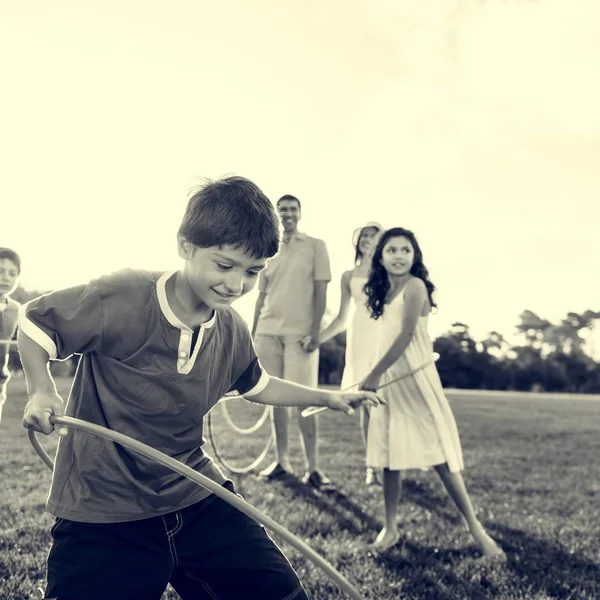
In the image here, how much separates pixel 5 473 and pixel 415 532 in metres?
3.69

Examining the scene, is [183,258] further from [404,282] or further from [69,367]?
[69,367]

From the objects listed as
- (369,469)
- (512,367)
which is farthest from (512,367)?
(369,469)

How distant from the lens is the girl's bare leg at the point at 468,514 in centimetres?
462

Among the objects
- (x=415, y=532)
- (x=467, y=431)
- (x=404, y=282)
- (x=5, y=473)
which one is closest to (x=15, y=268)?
(x=5, y=473)

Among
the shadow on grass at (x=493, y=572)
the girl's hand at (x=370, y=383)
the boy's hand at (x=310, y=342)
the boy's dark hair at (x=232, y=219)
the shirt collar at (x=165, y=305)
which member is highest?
the boy's dark hair at (x=232, y=219)

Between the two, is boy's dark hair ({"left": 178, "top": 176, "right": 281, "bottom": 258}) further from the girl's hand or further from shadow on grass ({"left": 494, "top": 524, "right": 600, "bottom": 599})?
shadow on grass ({"left": 494, "top": 524, "right": 600, "bottom": 599})

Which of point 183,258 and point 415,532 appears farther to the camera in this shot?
point 415,532

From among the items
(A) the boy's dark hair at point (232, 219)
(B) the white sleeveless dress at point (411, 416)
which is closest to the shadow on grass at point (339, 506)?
(B) the white sleeveless dress at point (411, 416)

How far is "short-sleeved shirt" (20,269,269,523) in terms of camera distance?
252 centimetres

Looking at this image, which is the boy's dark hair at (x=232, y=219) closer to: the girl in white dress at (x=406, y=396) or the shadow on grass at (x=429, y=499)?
the girl in white dress at (x=406, y=396)

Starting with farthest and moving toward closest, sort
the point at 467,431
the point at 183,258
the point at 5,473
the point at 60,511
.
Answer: the point at 467,431 → the point at 5,473 → the point at 183,258 → the point at 60,511

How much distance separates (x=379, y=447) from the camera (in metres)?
4.92

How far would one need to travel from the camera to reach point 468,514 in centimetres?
473

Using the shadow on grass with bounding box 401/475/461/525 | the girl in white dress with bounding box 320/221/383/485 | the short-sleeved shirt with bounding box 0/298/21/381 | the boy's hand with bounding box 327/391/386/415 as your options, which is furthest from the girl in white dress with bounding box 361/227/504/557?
the short-sleeved shirt with bounding box 0/298/21/381
